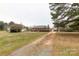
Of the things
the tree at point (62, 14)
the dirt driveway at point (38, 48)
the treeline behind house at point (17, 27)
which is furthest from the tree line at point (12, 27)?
the tree at point (62, 14)

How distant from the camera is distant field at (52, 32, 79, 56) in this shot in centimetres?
285

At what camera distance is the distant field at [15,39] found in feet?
9.41

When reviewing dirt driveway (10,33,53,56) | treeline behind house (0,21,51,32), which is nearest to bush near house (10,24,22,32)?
treeline behind house (0,21,51,32)

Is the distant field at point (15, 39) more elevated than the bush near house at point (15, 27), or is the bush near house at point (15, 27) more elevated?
the bush near house at point (15, 27)

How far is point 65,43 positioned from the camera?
2906 millimetres

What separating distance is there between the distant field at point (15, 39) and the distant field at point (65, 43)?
201 mm

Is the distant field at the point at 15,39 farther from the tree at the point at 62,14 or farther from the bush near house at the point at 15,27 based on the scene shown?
the tree at the point at 62,14

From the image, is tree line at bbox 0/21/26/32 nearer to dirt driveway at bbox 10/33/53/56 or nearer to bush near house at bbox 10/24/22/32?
bush near house at bbox 10/24/22/32

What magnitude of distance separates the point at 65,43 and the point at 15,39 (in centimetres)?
62

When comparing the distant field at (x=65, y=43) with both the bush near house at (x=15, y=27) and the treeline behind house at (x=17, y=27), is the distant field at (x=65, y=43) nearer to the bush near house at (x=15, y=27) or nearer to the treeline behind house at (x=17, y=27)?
the treeline behind house at (x=17, y=27)

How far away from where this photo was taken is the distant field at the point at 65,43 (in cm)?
285

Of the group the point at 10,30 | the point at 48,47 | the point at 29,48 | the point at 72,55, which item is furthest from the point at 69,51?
the point at 10,30

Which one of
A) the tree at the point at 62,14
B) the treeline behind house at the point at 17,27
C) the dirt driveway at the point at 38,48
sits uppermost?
the tree at the point at 62,14

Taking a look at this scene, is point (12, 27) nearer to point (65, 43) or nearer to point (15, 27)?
point (15, 27)
